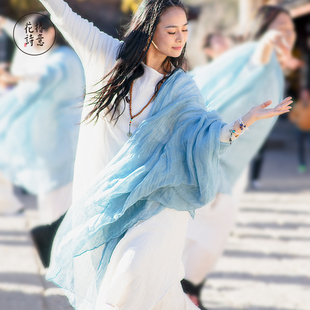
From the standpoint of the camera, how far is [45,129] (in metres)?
4.41

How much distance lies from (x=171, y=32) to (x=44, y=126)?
2560 millimetres

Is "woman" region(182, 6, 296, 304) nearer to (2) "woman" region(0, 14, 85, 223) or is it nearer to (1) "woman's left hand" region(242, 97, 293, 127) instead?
(1) "woman's left hand" region(242, 97, 293, 127)

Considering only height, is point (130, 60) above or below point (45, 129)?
above

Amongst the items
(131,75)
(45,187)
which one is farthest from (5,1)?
(131,75)

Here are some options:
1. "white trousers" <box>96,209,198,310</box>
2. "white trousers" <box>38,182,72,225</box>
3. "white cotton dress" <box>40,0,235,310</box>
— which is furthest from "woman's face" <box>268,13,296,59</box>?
"white trousers" <box>38,182,72,225</box>

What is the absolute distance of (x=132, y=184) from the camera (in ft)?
6.44

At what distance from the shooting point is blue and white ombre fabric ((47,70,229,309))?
1.97 metres

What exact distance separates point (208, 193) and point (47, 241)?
4.40ft

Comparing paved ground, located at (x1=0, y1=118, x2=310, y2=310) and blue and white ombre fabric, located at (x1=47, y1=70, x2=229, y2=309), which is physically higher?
blue and white ombre fabric, located at (x1=47, y1=70, x2=229, y2=309)

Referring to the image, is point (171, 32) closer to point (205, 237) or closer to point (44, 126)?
point (205, 237)

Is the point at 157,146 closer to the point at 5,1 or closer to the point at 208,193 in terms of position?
the point at 208,193

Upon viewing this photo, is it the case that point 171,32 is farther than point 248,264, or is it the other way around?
point 248,264

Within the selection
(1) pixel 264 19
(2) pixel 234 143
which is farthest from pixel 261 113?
(1) pixel 264 19

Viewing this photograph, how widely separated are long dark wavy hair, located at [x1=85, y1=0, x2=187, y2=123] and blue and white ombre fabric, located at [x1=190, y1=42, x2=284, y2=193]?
0.88 meters
